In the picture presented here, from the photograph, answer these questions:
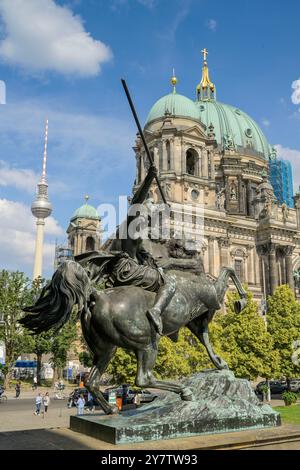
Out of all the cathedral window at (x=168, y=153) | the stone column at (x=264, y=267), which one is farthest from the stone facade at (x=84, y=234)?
the stone column at (x=264, y=267)

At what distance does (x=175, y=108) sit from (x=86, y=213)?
44638 millimetres

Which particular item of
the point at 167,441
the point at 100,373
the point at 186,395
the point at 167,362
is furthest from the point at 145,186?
the point at 167,362

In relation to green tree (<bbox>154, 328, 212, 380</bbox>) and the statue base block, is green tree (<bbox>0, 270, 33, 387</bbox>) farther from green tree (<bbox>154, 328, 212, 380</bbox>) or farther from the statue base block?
the statue base block

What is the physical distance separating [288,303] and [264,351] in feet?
30.5

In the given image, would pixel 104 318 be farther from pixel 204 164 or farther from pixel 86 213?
pixel 86 213

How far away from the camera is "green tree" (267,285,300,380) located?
141 ft

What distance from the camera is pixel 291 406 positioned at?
29.9 meters

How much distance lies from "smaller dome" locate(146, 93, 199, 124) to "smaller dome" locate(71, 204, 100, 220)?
39182 millimetres

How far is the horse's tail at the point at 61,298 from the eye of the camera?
8.45 m

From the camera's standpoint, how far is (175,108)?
66.1 meters

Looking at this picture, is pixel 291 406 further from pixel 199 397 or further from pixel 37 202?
pixel 37 202

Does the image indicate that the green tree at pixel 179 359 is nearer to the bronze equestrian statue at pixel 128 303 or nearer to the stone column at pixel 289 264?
the bronze equestrian statue at pixel 128 303

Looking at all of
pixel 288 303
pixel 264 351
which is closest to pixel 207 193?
pixel 288 303

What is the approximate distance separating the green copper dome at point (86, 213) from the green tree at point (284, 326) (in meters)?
61.3
